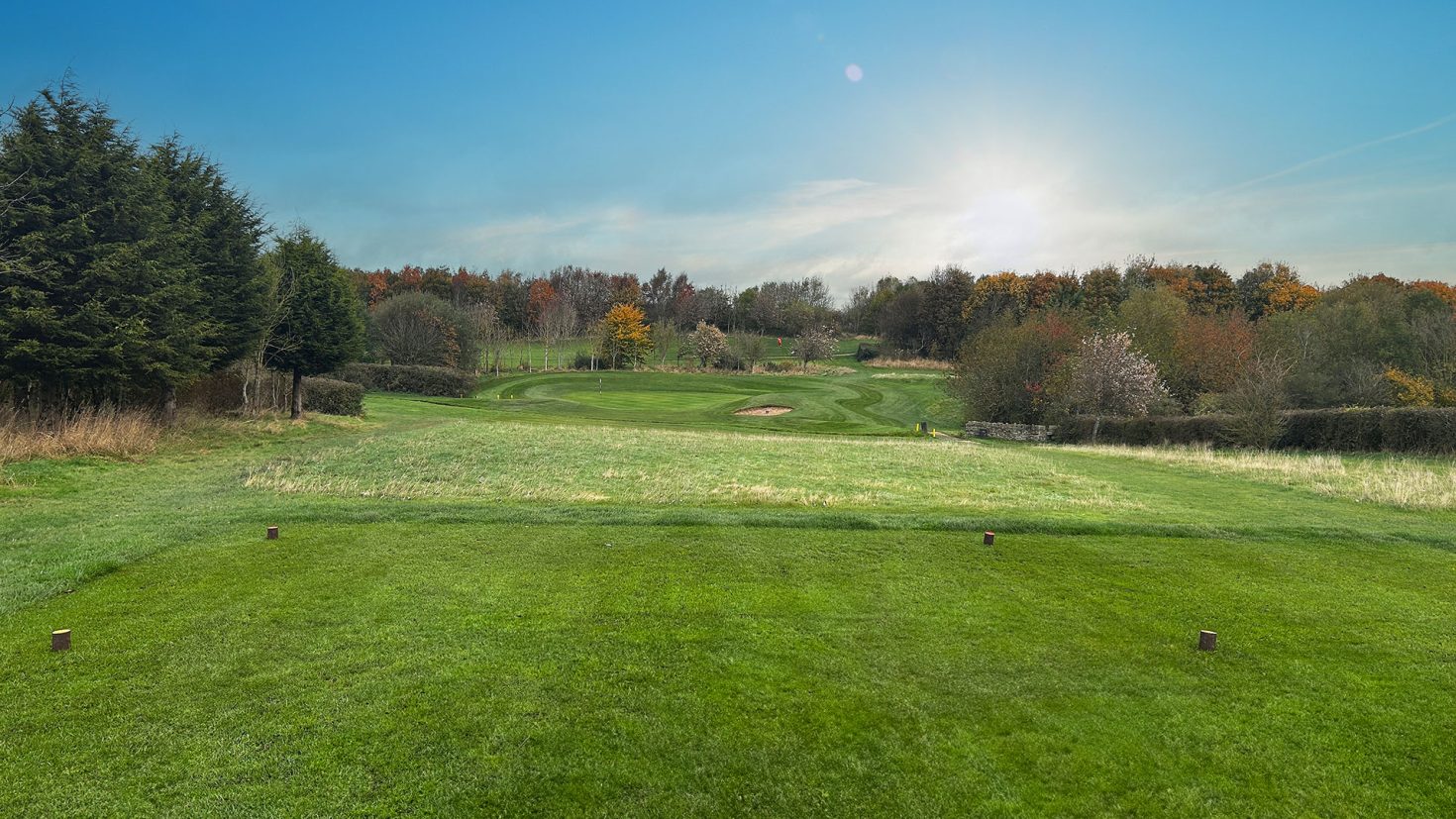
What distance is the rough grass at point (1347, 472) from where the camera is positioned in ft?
47.7

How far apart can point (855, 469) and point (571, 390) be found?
4069 centimetres

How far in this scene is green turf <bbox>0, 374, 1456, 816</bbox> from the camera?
3662 millimetres

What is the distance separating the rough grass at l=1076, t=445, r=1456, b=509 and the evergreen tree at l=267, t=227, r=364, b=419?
31.3 meters

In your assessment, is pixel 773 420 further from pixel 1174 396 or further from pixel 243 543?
pixel 243 543

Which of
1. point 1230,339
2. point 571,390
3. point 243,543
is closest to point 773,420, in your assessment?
point 571,390

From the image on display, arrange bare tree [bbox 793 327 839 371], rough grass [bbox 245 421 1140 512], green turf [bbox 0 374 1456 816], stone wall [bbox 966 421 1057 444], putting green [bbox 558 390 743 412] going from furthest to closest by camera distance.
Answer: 1. bare tree [bbox 793 327 839 371]
2. putting green [bbox 558 390 743 412]
3. stone wall [bbox 966 421 1057 444]
4. rough grass [bbox 245 421 1140 512]
5. green turf [bbox 0 374 1456 816]

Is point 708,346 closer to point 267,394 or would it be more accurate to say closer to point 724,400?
point 724,400

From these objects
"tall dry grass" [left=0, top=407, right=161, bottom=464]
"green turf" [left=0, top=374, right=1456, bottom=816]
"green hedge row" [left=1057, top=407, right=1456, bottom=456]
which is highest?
"green hedge row" [left=1057, top=407, right=1456, bottom=456]

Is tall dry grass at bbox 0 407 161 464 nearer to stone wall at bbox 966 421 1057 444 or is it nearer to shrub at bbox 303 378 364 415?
shrub at bbox 303 378 364 415

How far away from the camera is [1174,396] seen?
45.2 meters

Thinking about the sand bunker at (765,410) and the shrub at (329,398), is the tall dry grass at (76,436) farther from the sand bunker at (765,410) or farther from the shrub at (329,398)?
the sand bunker at (765,410)

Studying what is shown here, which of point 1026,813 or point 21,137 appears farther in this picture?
point 21,137

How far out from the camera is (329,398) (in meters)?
33.6

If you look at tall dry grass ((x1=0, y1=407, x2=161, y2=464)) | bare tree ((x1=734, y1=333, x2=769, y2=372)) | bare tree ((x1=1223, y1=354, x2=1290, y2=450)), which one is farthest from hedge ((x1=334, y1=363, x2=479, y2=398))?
bare tree ((x1=1223, y1=354, x2=1290, y2=450))
